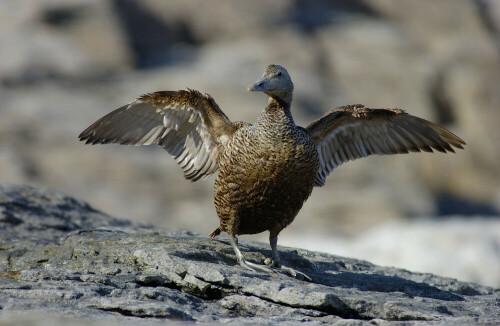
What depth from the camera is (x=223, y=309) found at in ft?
20.2

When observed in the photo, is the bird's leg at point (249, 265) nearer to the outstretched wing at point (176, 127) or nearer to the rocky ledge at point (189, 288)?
the rocky ledge at point (189, 288)

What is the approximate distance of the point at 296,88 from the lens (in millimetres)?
25297

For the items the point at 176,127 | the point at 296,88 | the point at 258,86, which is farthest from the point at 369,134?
the point at 296,88

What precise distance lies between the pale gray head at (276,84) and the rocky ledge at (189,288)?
67.8 inches

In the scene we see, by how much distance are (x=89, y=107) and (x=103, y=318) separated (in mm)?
18658

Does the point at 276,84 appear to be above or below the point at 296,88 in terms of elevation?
below

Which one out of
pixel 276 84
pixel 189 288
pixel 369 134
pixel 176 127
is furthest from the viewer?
pixel 369 134

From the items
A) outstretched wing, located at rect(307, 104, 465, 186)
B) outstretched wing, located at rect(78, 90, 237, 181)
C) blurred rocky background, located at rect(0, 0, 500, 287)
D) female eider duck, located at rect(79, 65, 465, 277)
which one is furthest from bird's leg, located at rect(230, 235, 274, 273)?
blurred rocky background, located at rect(0, 0, 500, 287)

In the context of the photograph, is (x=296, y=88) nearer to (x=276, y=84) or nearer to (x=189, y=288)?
(x=276, y=84)

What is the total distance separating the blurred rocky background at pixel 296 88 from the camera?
22.3 m

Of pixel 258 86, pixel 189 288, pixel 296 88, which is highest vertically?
pixel 296 88

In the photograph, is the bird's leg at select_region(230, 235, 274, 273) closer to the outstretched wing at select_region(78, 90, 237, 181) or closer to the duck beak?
the outstretched wing at select_region(78, 90, 237, 181)

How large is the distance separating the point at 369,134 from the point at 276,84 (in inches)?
70.4

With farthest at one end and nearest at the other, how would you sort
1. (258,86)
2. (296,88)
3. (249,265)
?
1. (296,88)
2. (258,86)
3. (249,265)
